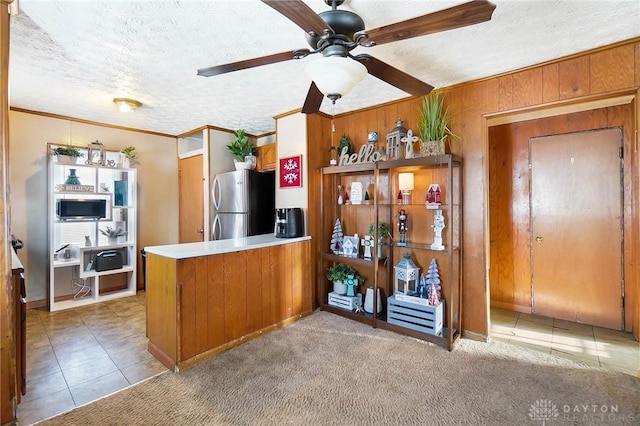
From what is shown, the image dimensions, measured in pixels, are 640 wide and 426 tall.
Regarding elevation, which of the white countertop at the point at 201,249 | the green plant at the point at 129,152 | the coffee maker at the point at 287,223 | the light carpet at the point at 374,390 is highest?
the green plant at the point at 129,152

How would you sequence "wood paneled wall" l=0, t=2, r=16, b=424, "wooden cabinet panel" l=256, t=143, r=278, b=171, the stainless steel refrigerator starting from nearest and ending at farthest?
"wood paneled wall" l=0, t=2, r=16, b=424 → the stainless steel refrigerator → "wooden cabinet panel" l=256, t=143, r=278, b=171

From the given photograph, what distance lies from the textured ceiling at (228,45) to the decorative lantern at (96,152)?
0.78 metres

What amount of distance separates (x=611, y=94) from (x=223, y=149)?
14.3ft

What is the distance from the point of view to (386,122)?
3.34 m

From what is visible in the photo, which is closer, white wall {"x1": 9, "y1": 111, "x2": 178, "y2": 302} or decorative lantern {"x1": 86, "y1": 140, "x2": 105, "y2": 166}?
white wall {"x1": 9, "y1": 111, "x2": 178, "y2": 302}

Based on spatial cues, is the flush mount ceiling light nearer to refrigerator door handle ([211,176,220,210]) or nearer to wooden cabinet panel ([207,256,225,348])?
refrigerator door handle ([211,176,220,210])

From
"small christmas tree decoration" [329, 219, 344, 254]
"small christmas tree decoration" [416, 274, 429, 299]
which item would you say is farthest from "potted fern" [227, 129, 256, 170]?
"small christmas tree decoration" [416, 274, 429, 299]

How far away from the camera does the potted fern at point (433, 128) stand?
2744 mm

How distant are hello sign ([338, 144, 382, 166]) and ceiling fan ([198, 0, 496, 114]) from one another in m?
1.48

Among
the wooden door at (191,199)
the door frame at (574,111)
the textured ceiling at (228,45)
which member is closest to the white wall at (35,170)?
the textured ceiling at (228,45)

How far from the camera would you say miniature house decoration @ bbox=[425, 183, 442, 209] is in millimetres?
2840

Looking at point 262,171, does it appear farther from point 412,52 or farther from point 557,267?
point 557,267

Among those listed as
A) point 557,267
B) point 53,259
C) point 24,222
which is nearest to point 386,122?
point 557,267

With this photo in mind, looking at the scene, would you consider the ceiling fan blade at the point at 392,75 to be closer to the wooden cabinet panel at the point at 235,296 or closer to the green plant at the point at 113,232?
the wooden cabinet panel at the point at 235,296
